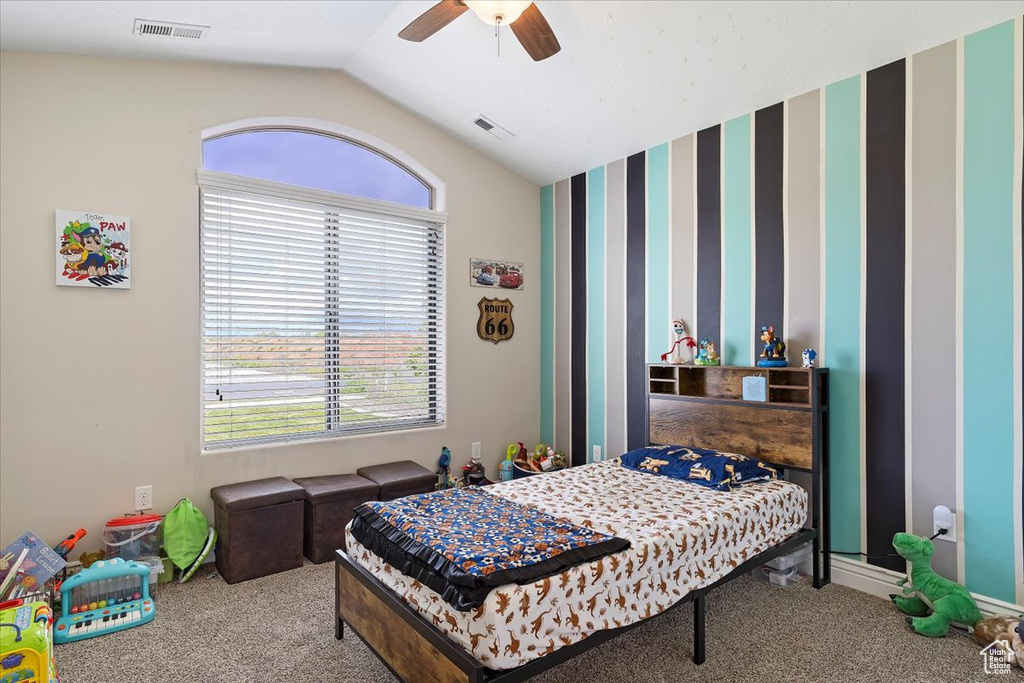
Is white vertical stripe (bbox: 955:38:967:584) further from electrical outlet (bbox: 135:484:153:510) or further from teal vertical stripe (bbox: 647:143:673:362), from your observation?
electrical outlet (bbox: 135:484:153:510)

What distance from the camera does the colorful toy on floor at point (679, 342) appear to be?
362 centimetres

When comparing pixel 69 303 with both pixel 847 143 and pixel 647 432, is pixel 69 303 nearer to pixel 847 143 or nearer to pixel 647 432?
pixel 647 432

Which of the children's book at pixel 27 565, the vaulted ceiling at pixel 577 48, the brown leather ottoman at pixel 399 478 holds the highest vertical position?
the vaulted ceiling at pixel 577 48

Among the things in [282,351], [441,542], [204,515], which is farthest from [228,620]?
[282,351]

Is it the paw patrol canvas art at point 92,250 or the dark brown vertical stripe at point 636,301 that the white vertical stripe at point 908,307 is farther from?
the paw patrol canvas art at point 92,250

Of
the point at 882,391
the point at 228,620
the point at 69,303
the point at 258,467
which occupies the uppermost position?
the point at 69,303

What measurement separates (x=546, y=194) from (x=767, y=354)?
2.40 m

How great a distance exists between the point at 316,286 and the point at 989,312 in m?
3.64

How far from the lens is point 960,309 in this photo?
260 cm

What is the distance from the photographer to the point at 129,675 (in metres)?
2.14

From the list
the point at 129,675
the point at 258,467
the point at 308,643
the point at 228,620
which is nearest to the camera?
the point at 129,675

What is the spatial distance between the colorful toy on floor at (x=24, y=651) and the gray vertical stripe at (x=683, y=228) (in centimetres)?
336

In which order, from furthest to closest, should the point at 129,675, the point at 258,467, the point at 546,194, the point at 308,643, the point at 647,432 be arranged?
the point at 546,194 → the point at 647,432 → the point at 258,467 → the point at 308,643 → the point at 129,675

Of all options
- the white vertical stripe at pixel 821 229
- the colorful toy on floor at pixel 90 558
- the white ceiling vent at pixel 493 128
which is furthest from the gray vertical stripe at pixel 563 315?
the colorful toy on floor at pixel 90 558
